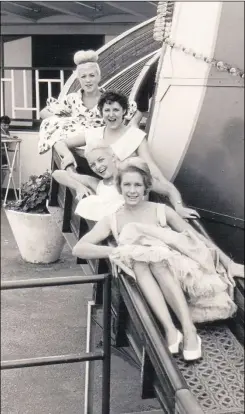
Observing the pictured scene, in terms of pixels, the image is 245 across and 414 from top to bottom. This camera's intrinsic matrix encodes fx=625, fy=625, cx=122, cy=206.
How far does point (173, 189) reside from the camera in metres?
1.73

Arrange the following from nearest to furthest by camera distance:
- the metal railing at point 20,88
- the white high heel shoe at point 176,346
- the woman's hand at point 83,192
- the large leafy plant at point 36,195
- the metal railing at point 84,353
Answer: the white high heel shoe at point 176,346
the metal railing at point 84,353
the metal railing at point 20,88
the woman's hand at point 83,192
the large leafy plant at point 36,195

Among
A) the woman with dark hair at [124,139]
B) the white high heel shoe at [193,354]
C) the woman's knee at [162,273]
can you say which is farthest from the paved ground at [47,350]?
the white high heel shoe at [193,354]

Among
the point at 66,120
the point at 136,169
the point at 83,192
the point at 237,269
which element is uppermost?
the point at 66,120

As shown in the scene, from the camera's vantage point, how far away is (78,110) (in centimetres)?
232

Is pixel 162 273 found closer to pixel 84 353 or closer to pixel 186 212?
pixel 186 212

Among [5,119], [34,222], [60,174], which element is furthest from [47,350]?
[5,119]

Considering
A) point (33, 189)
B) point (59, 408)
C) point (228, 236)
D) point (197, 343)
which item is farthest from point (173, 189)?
point (59, 408)

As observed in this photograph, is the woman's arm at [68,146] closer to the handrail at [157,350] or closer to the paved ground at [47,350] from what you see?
the paved ground at [47,350]

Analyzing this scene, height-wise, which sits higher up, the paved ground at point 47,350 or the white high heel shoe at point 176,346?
the white high heel shoe at point 176,346

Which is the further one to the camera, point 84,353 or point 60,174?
point 60,174

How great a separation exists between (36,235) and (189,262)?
1.30 m

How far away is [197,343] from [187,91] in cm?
66

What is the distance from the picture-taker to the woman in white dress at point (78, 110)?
2.18 meters

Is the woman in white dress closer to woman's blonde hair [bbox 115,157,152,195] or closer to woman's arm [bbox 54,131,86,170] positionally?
woman's arm [bbox 54,131,86,170]
